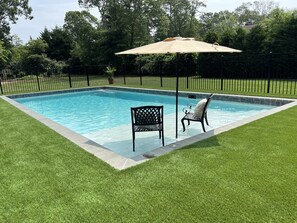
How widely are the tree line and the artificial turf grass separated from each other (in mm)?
11492

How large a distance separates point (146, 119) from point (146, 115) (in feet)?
0.28

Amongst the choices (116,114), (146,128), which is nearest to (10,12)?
(116,114)

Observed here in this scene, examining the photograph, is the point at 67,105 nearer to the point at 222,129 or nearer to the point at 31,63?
the point at 222,129

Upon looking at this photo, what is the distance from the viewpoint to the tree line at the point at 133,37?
17672 millimetres

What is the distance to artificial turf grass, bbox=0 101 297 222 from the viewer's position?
2.68m

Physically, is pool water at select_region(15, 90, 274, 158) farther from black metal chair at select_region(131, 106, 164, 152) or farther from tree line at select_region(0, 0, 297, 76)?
tree line at select_region(0, 0, 297, 76)

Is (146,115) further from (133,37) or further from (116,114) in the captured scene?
(133,37)

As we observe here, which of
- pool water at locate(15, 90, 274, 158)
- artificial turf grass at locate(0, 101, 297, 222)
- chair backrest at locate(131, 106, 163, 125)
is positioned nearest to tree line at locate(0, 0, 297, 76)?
pool water at locate(15, 90, 274, 158)

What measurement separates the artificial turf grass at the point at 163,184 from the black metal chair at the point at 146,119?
94cm

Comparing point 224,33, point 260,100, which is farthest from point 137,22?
point 260,100

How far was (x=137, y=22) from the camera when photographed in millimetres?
29969

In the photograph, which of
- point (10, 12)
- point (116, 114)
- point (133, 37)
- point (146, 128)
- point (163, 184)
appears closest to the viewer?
point (163, 184)

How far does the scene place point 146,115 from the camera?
510 centimetres

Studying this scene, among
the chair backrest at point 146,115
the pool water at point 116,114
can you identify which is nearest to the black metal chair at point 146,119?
the chair backrest at point 146,115
